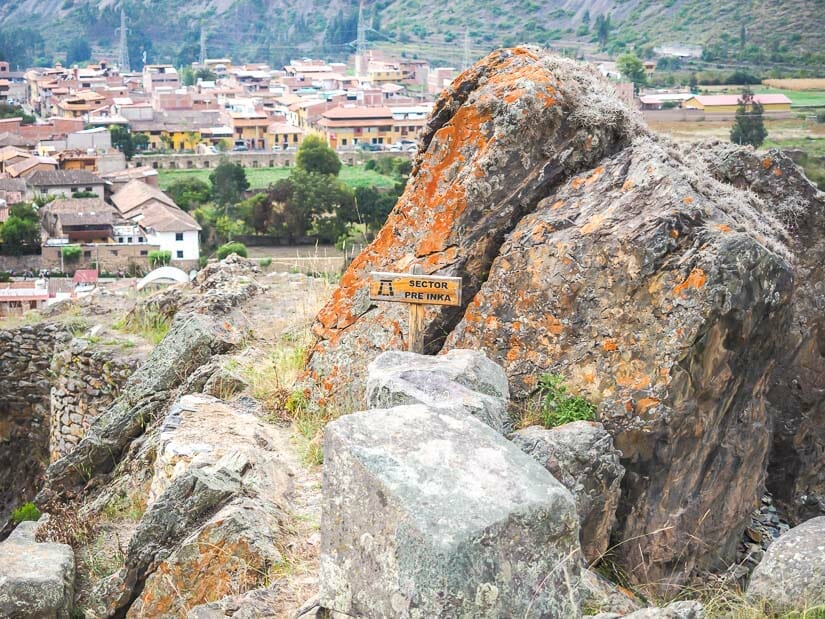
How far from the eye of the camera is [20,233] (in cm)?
4178

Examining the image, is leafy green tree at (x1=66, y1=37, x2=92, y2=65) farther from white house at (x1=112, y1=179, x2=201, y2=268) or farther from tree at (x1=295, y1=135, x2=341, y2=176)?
white house at (x1=112, y1=179, x2=201, y2=268)

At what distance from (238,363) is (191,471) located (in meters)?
1.86

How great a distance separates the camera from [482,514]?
3.22 m

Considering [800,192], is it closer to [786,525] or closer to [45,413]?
[786,525]

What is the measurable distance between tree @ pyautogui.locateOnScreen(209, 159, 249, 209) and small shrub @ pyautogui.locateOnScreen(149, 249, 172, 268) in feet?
41.3

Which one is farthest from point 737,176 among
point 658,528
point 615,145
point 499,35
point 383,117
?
point 499,35

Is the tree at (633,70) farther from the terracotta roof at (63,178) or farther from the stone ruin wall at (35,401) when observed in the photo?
the stone ruin wall at (35,401)

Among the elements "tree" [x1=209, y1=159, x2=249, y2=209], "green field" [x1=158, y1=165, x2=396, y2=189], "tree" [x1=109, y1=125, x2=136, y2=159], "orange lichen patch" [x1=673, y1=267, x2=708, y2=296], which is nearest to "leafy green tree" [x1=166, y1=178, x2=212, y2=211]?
"tree" [x1=209, y1=159, x2=249, y2=209]

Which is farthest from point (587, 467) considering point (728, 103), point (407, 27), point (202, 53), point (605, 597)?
point (202, 53)

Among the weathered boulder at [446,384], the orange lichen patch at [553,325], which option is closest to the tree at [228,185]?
the orange lichen patch at [553,325]

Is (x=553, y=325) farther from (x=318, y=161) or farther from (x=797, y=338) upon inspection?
(x=318, y=161)

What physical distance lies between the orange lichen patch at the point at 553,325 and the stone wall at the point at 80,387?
4.27 metres

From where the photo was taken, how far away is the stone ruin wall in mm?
9148

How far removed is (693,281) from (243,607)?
2.33 meters
